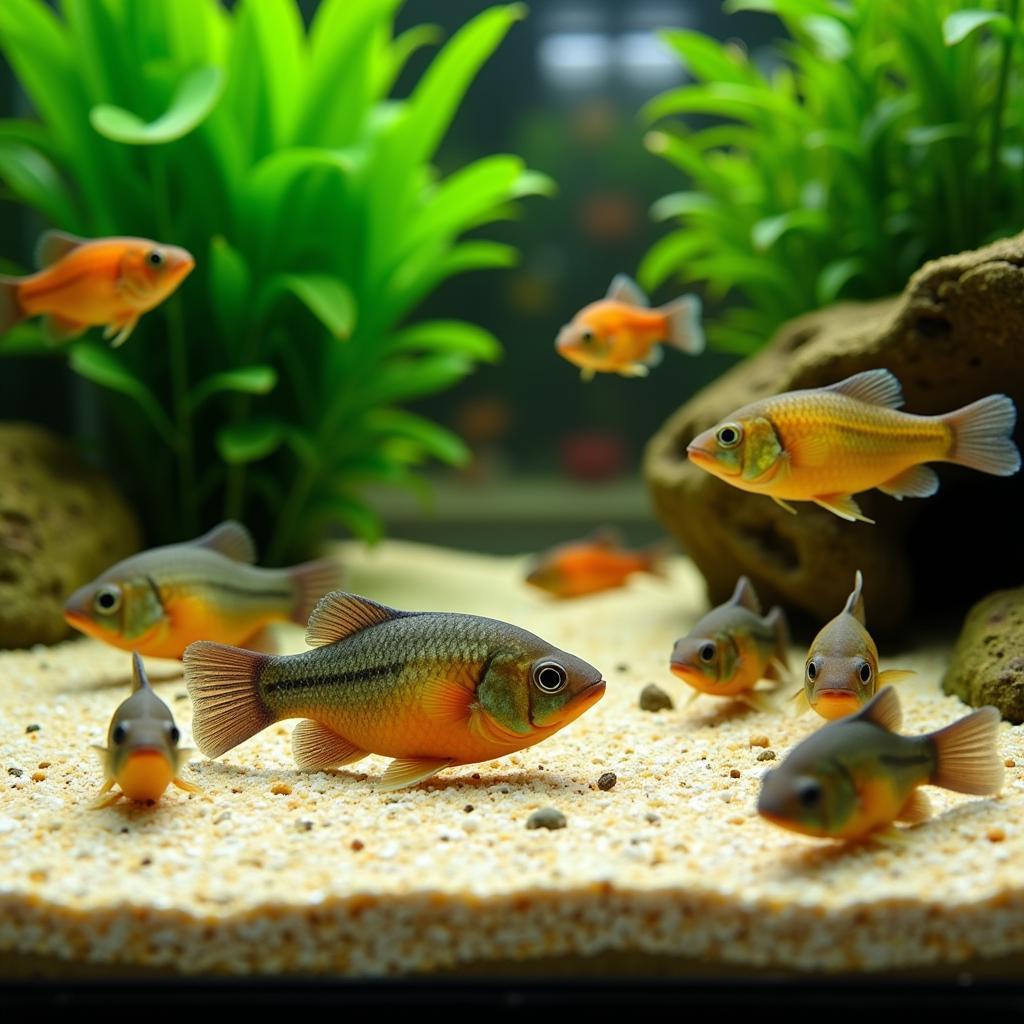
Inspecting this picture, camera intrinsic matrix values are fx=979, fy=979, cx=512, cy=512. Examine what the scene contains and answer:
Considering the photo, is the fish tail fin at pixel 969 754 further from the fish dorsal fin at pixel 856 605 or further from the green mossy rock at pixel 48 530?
the green mossy rock at pixel 48 530

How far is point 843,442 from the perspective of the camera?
2.88 meters

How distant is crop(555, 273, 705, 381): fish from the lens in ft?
12.2

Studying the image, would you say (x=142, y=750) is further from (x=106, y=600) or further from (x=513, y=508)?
(x=513, y=508)

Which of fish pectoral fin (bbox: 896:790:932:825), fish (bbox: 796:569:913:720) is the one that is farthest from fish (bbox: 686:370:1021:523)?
fish pectoral fin (bbox: 896:790:932:825)

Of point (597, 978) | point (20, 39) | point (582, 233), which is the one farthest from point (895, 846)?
point (582, 233)

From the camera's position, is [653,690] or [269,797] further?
[653,690]

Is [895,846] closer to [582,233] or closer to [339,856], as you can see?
[339,856]

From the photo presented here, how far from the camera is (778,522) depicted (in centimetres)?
443

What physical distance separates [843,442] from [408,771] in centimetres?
156

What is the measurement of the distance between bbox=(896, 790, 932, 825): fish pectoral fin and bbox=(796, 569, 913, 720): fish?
340 mm

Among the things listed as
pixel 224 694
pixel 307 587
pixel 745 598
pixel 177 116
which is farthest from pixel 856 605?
pixel 177 116

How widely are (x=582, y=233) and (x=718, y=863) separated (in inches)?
283

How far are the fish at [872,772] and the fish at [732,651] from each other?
0.93 meters

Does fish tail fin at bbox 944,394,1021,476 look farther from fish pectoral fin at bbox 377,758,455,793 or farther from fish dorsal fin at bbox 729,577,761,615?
fish pectoral fin at bbox 377,758,455,793
